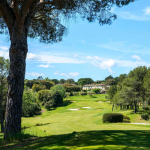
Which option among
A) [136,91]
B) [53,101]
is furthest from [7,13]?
[53,101]

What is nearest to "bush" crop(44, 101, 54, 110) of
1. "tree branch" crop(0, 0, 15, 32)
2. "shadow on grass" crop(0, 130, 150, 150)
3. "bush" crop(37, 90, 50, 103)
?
"bush" crop(37, 90, 50, 103)

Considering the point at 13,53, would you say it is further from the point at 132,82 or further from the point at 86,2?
the point at 132,82

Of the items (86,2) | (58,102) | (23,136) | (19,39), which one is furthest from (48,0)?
(58,102)

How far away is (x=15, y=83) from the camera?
613cm

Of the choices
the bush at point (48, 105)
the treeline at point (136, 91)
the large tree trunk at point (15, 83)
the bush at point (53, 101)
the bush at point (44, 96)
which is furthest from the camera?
the bush at point (44, 96)

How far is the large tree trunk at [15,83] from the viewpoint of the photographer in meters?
5.99

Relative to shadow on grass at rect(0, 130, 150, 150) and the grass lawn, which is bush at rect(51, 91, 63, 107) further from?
shadow on grass at rect(0, 130, 150, 150)

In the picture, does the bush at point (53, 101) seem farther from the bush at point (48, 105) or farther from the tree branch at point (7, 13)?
the tree branch at point (7, 13)

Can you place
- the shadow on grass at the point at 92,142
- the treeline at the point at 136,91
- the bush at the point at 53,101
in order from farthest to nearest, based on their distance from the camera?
the bush at the point at 53,101 < the treeline at the point at 136,91 < the shadow on grass at the point at 92,142

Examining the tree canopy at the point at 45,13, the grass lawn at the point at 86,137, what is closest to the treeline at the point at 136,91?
the grass lawn at the point at 86,137

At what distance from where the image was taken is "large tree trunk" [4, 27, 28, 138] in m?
5.99

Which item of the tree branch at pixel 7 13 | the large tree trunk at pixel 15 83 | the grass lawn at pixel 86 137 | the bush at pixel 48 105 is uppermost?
the tree branch at pixel 7 13

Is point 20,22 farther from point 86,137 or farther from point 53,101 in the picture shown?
point 53,101

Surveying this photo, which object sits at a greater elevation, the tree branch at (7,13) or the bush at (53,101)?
the tree branch at (7,13)
